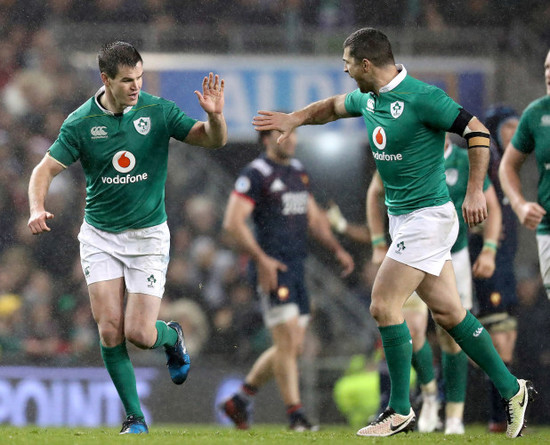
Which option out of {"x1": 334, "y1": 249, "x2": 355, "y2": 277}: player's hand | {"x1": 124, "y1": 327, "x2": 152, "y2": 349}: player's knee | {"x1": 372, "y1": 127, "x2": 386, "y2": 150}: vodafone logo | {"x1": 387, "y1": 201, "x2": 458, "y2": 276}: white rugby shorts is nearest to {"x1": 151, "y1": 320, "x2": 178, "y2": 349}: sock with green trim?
{"x1": 124, "y1": 327, "x2": 152, "y2": 349}: player's knee

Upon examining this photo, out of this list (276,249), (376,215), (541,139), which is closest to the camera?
(541,139)

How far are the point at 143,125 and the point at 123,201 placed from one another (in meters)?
0.42

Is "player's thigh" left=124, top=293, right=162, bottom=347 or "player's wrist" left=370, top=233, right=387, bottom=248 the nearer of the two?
"player's thigh" left=124, top=293, right=162, bottom=347

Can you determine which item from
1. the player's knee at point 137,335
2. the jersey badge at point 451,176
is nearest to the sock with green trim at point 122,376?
the player's knee at point 137,335

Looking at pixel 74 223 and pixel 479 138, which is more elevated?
Result: pixel 479 138

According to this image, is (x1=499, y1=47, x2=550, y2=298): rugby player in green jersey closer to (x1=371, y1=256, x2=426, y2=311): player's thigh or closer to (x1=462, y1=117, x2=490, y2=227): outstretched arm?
(x1=462, y1=117, x2=490, y2=227): outstretched arm

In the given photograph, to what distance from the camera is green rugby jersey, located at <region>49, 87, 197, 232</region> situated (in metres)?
5.65

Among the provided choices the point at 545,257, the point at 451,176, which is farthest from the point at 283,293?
the point at 545,257

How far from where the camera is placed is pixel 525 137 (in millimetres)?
6324

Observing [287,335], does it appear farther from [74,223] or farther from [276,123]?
[276,123]

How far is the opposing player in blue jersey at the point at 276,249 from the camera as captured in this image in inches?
303

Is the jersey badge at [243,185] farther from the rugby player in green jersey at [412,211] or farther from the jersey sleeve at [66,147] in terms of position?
the rugby player in green jersey at [412,211]

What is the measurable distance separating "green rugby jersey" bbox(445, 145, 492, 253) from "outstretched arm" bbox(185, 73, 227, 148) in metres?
1.95

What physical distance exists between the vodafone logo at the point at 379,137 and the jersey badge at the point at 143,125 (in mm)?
1218
